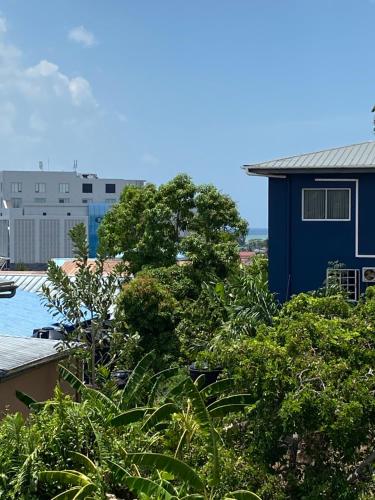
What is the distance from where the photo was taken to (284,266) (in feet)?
78.8

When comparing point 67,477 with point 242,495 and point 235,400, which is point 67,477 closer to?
point 242,495

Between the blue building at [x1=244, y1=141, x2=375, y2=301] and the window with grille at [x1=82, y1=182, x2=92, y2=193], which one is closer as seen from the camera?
the blue building at [x1=244, y1=141, x2=375, y2=301]

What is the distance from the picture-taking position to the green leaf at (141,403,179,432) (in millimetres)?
12015

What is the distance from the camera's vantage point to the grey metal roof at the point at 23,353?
50.9 feet

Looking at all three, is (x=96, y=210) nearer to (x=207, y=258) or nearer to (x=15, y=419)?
(x=207, y=258)

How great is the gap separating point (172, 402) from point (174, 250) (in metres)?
19.7

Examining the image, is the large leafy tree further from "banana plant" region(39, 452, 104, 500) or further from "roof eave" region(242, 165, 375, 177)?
"banana plant" region(39, 452, 104, 500)

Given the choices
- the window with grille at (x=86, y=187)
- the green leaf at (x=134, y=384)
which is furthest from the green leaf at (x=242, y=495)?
the window with grille at (x=86, y=187)

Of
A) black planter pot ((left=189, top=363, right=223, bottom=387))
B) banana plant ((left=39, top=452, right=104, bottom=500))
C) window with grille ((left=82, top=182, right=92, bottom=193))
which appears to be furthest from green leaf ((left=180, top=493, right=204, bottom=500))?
window with grille ((left=82, top=182, right=92, bottom=193))

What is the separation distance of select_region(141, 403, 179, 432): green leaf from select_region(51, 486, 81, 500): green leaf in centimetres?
209

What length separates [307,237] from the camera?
935 inches

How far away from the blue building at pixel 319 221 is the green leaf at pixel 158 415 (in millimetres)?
12227

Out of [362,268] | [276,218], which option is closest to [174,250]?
[276,218]

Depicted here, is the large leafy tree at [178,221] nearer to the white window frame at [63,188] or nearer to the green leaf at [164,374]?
the green leaf at [164,374]
